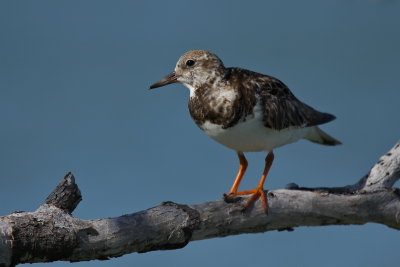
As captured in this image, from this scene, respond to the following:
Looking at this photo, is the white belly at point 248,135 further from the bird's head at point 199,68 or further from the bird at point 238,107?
the bird's head at point 199,68

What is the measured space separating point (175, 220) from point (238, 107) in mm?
1233

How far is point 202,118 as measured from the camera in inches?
218

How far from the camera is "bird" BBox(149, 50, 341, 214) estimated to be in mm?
5406

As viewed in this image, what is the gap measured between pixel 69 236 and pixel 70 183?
47 cm

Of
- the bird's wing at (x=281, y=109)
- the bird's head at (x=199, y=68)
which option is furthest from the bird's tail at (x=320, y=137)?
the bird's head at (x=199, y=68)

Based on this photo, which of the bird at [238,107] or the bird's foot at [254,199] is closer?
the bird's foot at [254,199]

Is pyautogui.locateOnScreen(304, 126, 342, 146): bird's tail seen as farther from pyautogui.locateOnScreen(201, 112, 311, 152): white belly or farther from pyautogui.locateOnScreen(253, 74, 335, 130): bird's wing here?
pyautogui.locateOnScreen(201, 112, 311, 152): white belly

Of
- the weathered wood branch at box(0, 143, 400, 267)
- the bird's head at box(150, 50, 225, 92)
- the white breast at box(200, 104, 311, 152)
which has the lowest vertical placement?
the weathered wood branch at box(0, 143, 400, 267)

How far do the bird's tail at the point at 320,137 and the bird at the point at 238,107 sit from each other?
1.62 ft

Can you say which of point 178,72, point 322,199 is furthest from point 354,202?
point 178,72

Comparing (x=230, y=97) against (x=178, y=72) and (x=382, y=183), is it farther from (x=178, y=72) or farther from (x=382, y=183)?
(x=382, y=183)

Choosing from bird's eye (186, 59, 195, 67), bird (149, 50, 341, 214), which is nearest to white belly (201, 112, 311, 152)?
bird (149, 50, 341, 214)

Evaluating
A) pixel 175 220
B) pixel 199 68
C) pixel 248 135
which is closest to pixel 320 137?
pixel 248 135

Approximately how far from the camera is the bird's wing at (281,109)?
18.3 ft
